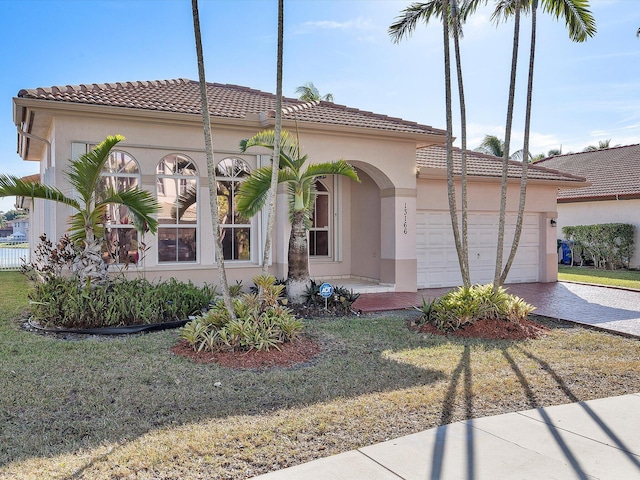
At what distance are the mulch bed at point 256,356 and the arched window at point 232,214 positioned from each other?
492 cm

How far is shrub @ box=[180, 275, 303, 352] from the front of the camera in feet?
24.8

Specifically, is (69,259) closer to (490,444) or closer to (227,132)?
(227,132)

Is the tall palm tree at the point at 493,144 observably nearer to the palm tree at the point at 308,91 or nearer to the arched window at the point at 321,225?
the palm tree at the point at 308,91

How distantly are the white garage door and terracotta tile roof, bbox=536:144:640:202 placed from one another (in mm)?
8152

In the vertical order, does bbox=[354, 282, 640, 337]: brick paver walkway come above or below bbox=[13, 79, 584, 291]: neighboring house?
below

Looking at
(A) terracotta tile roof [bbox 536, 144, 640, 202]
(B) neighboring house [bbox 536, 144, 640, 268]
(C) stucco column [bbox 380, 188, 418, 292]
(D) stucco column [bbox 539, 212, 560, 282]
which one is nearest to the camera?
(C) stucco column [bbox 380, 188, 418, 292]

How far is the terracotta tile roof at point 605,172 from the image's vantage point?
23.7m

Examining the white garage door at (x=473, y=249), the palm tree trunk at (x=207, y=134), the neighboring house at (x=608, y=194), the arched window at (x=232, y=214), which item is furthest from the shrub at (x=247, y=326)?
the neighboring house at (x=608, y=194)

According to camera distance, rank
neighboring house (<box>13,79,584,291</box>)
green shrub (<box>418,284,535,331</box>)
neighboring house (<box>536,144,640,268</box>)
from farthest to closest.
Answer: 1. neighboring house (<box>536,144,640,268</box>)
2. neighboring house (<box>13,79,584,291</box>)
3. green shrub (<box>418,284,535,331</box>)

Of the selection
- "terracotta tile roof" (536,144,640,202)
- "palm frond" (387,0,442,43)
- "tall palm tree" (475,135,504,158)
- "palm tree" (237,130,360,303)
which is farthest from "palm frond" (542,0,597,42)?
"tall palm tree" (475,135,504,158)

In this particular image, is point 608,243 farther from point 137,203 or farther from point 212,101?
point 137,203

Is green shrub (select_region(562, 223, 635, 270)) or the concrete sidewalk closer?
the concrete sidewalk

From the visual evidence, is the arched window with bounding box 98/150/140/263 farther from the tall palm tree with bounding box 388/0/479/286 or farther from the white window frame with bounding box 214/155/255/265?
the tall palm tree with bounding box 388/0/479/286

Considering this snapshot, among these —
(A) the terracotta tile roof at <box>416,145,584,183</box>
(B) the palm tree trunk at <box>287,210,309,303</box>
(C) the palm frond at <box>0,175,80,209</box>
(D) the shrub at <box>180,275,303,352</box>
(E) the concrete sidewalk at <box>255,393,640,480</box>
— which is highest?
(A) the terracotta tile roof at <box>416,145,584,183</box>
